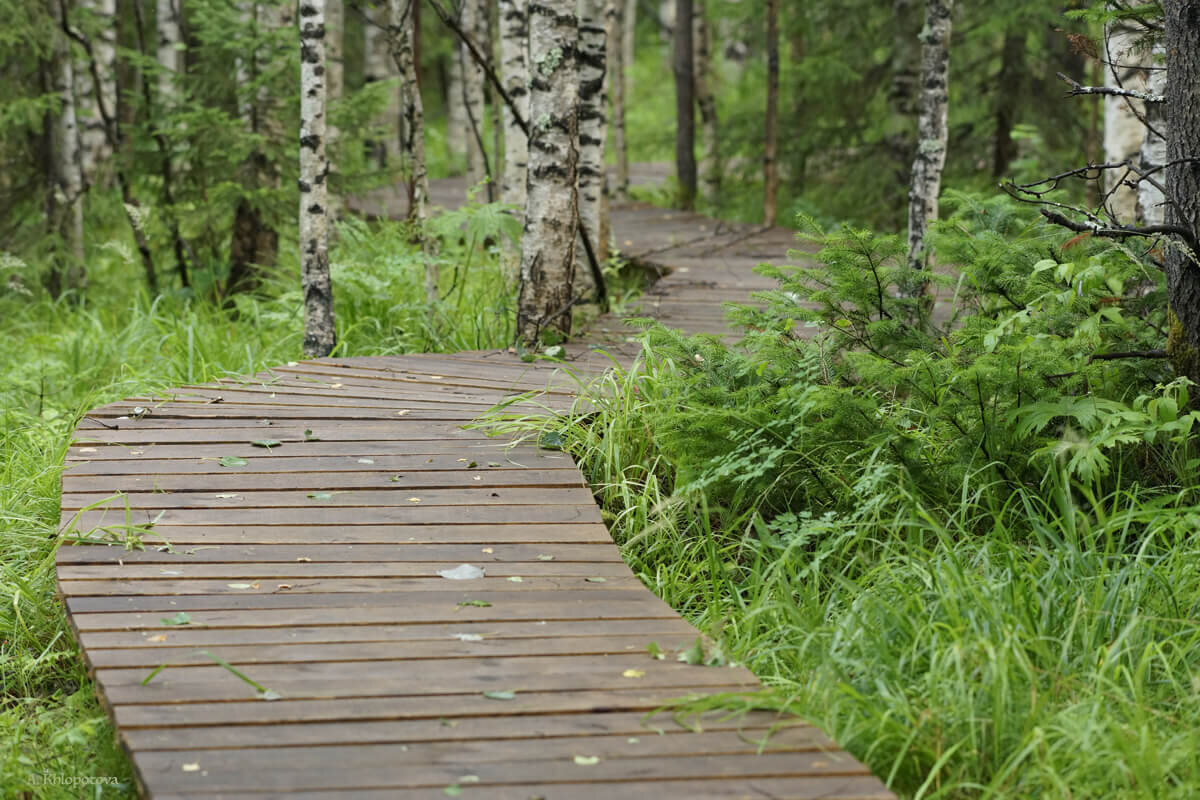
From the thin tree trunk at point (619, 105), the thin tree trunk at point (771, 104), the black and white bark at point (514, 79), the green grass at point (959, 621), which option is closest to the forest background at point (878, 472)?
the green grass at point (959, 621)

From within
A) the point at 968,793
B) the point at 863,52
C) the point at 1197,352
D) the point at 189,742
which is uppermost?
the point at 863,52

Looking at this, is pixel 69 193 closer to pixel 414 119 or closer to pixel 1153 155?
pixel 414 119

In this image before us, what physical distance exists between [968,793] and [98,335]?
7861mm

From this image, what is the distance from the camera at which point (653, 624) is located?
12.8 ft

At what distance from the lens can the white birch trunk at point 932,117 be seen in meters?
8.12

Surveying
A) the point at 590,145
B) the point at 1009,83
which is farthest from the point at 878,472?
the point at 1009,83

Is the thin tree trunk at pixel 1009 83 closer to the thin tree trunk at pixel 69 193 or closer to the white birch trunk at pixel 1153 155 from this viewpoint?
the white birch trunk at pixel 1153 155

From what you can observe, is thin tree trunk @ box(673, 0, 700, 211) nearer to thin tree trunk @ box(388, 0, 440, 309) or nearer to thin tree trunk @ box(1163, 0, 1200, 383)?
thin tree trunk @ box(388, 0, 440, 309)

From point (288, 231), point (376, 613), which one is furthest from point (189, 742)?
point (288, 231)

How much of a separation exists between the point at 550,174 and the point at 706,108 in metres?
9.15

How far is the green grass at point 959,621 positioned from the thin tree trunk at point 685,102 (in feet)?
34.4

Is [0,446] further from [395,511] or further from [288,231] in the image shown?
[288,231]

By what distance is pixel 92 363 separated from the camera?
841 cm

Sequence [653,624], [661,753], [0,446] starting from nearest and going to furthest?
[661,753], [653,624], [0,446]
